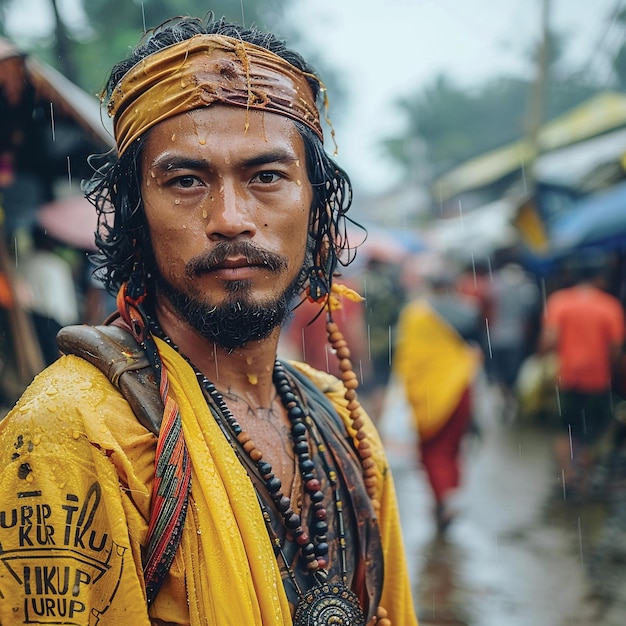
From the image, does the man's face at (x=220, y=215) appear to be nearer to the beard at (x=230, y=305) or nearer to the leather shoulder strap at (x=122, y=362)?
the beard at (x=230, y=305)

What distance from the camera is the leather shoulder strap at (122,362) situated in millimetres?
1532

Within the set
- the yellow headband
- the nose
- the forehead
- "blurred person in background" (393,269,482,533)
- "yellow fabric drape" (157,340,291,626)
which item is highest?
"blurred person in background" (393,269,482,533)

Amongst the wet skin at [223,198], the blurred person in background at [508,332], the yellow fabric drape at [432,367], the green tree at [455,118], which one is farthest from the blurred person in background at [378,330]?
the green tree at [455,118]

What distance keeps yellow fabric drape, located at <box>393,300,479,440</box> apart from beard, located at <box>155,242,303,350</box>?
17.2 ft

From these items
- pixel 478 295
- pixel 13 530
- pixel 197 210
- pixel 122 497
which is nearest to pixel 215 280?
pixel 197 210

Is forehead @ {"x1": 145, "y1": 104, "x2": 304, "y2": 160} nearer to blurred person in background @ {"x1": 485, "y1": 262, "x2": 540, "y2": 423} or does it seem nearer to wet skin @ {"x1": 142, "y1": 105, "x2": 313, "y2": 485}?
wet skin @ {"x1": 142, "y1": 105, "x2": 313, "y2": 485}

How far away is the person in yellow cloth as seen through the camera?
1399mm

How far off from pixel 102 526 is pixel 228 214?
0.62m

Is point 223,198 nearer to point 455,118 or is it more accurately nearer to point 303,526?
point 303,526

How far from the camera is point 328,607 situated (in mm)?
1678

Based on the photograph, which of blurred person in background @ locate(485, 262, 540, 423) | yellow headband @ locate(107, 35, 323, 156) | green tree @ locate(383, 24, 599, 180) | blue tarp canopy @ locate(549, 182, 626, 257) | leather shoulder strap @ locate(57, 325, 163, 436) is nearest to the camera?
leather shoulder strap @ locate(57, 325, 163, 436)

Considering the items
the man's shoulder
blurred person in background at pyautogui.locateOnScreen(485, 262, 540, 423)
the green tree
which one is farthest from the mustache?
the green tree

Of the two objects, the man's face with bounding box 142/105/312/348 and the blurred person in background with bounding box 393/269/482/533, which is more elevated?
the blurred person in background with bounding box 393/269/482/533

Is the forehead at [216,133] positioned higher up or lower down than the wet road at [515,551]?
higher up
